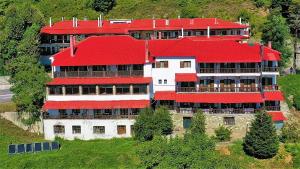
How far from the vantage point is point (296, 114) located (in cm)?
7012

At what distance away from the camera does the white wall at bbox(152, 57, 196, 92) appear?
67.2 m

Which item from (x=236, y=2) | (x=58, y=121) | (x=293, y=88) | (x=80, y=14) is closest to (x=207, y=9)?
(x=236, y=2)

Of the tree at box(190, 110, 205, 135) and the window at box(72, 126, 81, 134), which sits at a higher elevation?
the tree at box(190, 110, 205, 135)

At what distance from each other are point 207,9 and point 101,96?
54.0 m

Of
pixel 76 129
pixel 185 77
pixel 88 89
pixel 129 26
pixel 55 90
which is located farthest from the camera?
pixel 129 26

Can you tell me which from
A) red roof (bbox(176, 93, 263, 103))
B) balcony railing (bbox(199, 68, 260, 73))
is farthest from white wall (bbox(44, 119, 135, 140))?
balcony railing (bbox(199, 68, 260, 73))

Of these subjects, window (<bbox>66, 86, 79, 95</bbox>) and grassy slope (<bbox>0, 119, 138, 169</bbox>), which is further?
window (<bbox>66, 86, 79, 95</bbox>)

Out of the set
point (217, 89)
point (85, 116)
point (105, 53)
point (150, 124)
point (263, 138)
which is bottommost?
point (263, 138)

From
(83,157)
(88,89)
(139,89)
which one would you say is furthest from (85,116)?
(83,157)

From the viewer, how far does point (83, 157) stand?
57469 millimetres

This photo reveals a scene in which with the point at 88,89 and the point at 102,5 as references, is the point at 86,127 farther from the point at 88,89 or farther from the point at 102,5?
the point at 102,5

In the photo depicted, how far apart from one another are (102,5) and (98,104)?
177ft

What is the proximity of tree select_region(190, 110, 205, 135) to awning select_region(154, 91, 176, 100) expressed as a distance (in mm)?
4950

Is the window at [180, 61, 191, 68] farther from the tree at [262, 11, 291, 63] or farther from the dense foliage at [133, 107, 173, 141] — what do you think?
the tree at [262, 11, 291, 63]
